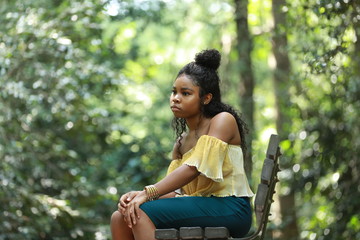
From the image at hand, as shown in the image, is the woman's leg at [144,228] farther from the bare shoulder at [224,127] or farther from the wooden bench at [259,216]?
the bare shoulder at [224,127]

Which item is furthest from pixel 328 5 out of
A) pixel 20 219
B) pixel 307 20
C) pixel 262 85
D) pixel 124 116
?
pixel 262 85

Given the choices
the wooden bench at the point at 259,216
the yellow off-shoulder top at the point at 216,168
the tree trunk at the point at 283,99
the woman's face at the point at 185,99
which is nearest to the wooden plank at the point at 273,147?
the wooden bench at the point at 259,216

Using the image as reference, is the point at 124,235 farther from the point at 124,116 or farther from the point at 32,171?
the point at 124,116

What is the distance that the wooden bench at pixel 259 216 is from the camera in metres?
3.27

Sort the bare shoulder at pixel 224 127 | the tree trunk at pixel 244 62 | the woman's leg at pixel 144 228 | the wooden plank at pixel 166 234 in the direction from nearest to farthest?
the wooden plank at pixel 166 234 < the woman's leg at pixel 144 228 < the bare shoulder at pixel 224 127 < the tree trunk at pixel 244 62

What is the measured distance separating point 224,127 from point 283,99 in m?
5.17

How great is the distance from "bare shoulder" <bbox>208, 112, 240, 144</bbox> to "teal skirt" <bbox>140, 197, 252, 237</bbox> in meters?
0.31

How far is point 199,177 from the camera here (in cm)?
363

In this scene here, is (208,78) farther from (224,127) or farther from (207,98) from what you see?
(224,127)

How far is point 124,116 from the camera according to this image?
10688 millimetres

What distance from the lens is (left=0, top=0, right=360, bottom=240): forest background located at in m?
6.39

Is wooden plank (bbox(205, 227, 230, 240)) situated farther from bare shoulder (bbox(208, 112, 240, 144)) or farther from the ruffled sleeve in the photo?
bare shoulder (bbox(208, 112, 240, 144))

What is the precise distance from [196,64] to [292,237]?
578 cm

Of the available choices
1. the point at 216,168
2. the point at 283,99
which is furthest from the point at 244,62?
the point at 216,168
